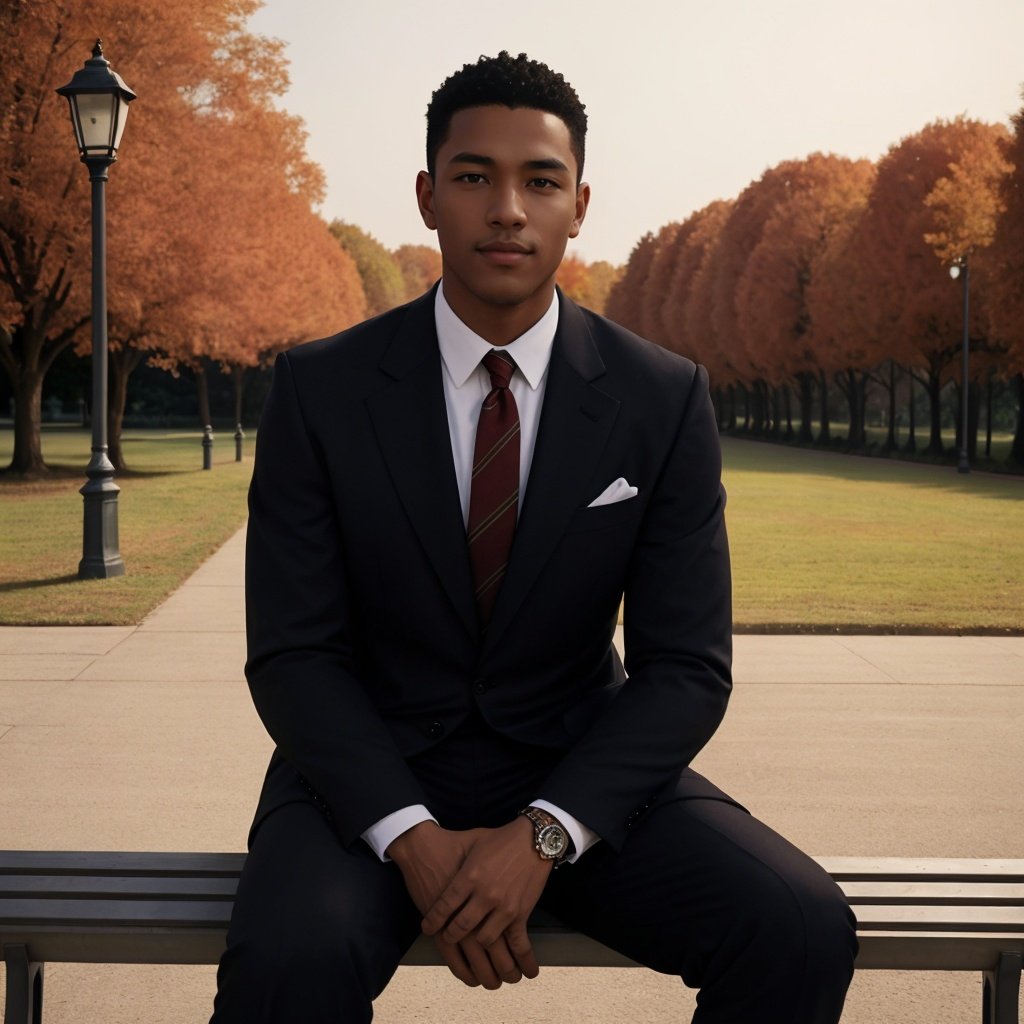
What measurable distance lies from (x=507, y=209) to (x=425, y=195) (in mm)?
318

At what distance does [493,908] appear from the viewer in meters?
2.45

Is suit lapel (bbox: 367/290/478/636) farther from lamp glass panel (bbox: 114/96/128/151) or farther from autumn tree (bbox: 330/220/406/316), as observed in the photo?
autumn tree (bbox: 330/220/406/316)

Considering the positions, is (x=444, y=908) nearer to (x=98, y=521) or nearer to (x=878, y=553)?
(x=98, y=521)

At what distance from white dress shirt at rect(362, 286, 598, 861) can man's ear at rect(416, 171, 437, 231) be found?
19 cm

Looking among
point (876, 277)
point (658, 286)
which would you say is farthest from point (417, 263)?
point (876, 277)

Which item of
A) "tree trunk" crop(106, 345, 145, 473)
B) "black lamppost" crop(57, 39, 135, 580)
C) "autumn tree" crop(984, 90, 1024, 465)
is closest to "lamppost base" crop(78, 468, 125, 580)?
"black lamppost" crop(57, 39, 135, 580)

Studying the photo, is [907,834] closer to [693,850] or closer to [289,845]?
[693,850]

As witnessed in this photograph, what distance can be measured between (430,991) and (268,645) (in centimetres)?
150

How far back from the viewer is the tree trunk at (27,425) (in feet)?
88.8

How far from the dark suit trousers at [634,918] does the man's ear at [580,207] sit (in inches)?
50.5

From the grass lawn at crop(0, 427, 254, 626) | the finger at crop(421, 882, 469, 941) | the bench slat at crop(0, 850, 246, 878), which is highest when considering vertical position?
the finger at crop(421, 882, 469, 941)

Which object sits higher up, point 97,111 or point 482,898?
point 97,111

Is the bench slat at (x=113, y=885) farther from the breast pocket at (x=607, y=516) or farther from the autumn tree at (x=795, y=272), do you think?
the autumn tree at (x=795, y=272)

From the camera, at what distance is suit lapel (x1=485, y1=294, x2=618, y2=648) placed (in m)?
2.87
